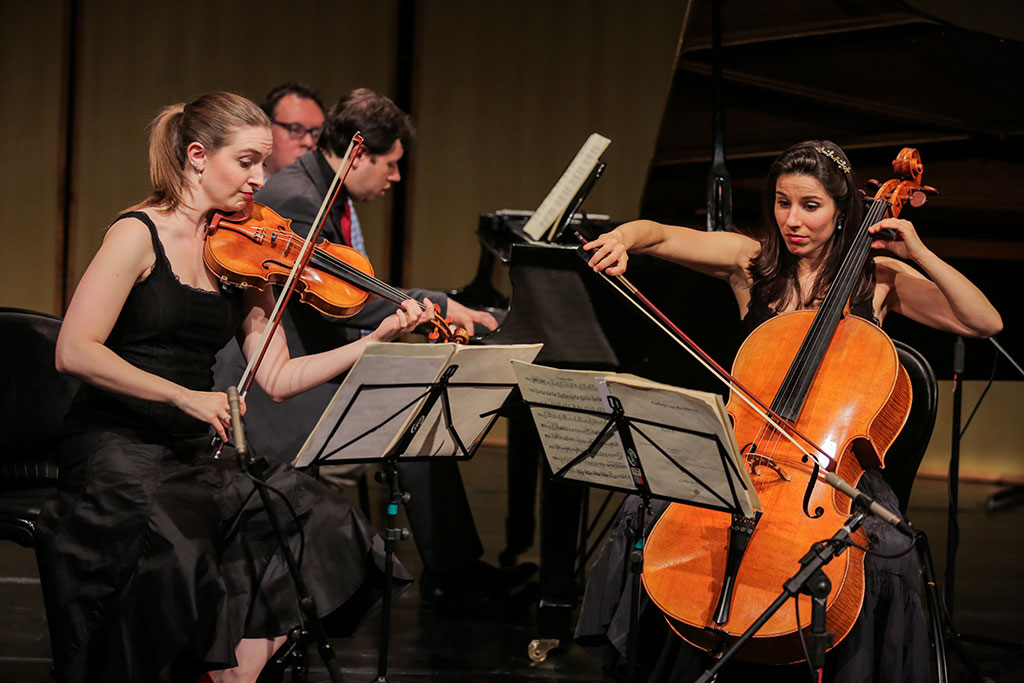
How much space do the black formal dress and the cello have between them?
1.00 meters

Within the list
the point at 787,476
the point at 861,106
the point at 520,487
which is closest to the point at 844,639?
the point at 787,476

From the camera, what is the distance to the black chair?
2320mm

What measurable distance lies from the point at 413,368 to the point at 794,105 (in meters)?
2.73

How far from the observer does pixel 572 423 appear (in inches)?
76.0

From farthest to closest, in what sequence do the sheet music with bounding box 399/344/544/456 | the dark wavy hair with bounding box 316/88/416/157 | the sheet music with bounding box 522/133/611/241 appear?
the dark wavy hair with bounding box 316/88/416/157
the sheet music with bounding box 522/133/611/241
the sheet music with bounding box 399/344/544/456

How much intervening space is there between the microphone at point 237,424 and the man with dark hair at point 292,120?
2735mm

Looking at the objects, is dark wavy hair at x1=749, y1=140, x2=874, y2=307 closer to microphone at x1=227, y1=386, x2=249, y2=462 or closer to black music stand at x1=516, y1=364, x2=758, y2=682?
black music stand at x1=516, y1=364, x2=758, y2=682

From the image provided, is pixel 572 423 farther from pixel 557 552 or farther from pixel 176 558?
pixel 557 552

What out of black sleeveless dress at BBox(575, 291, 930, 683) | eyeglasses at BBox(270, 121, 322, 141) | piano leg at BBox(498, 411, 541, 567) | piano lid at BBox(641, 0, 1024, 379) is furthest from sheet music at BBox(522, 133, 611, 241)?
eyeglasses at BBox(270, 121, 322, 141)

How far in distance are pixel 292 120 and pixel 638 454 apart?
2.94 m

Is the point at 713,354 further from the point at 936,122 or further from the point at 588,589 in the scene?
the point at 936,122

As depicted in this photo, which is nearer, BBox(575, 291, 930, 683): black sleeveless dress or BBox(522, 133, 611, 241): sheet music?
BBox(575, 291, 930, 683): black sleeveless dress

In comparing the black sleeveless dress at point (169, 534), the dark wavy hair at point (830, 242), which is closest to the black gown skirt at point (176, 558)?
the black sleeveless dress at point (169, 534)

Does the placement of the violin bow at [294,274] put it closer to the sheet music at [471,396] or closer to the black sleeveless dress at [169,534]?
the black sleeveless dress at [169,534]
